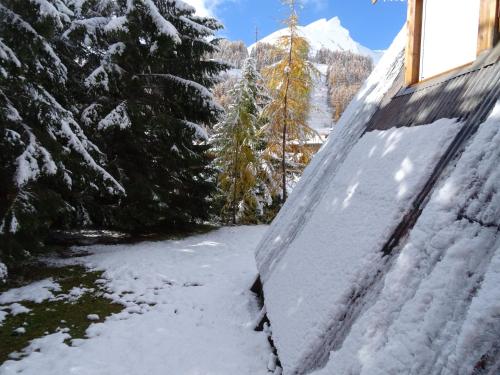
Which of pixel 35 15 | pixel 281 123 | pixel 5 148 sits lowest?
pixel 5 148

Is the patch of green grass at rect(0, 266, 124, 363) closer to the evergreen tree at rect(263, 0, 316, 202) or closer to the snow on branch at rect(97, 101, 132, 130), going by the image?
the snow on branch at rect(97, 101, 132, 130)

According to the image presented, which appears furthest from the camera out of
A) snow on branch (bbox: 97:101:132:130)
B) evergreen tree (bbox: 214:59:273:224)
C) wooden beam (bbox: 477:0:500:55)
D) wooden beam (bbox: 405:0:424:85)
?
evergreen tree (bbox: 214:59:273:224)

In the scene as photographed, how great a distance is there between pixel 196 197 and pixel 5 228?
22.5 feet

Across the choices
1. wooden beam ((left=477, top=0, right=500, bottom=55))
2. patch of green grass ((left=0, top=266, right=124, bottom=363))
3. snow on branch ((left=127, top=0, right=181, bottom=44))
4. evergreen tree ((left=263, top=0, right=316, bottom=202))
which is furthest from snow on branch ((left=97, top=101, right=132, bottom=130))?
wooden beam ((left=477, top=0, right=500, bottom=55))

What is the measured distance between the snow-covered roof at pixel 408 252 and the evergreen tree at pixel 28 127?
4754mm

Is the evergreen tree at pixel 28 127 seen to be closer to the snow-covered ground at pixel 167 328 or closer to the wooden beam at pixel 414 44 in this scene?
the snow-covered ground at pixel 167 328

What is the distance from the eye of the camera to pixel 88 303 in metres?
5.89

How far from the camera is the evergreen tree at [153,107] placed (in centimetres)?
921

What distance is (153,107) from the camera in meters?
10.7

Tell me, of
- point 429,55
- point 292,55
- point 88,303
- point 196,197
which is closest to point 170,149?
point 196,197

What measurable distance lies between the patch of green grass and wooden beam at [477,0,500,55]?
19.2 feet

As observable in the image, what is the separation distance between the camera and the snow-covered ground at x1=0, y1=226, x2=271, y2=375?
157 inches

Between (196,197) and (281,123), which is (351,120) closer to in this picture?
(196,197)

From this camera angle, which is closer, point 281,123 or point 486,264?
point 486,264
